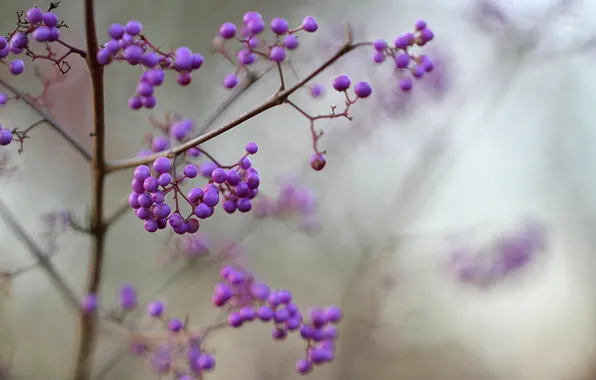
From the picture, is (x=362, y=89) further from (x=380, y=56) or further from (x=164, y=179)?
(x=164, y=179)

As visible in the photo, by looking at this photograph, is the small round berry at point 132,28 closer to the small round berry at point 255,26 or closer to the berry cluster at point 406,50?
the small round berry at point 255,26

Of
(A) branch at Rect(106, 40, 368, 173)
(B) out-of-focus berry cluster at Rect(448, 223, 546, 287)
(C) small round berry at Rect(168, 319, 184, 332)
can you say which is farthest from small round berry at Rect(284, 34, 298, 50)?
(B) out-of-focus berry cluster at Rect(448, 223, 546, 287)

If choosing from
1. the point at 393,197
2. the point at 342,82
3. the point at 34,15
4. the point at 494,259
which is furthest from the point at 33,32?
the point at 393,197

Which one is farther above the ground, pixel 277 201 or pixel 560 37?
pixel 560 37

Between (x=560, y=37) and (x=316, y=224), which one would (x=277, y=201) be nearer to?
(x=316, y=224)

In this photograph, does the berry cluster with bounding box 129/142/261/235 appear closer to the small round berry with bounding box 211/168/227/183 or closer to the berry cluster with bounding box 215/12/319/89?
the small round berry with bounding box 211/168/227/183

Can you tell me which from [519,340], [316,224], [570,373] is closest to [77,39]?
[316,224]

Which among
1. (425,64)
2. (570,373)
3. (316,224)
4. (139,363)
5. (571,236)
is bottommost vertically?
(139,363)
